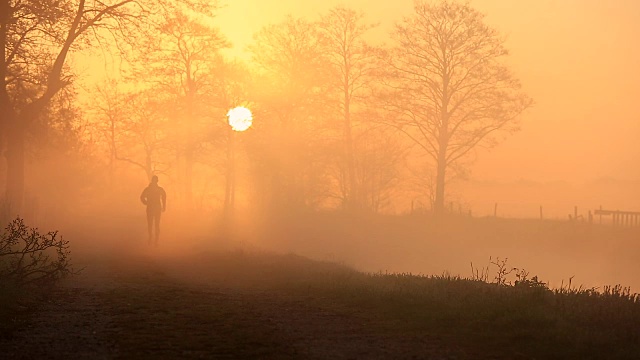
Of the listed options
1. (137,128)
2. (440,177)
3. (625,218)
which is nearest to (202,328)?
(440,177)

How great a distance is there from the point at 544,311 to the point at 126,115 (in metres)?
58.4

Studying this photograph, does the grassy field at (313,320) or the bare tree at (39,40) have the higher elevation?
the bare tree at (39,40)

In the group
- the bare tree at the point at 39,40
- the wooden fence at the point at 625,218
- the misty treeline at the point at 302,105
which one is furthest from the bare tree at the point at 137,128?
the wooden fence at the point at 625,218

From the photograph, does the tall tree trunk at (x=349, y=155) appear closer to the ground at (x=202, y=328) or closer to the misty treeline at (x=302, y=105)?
the misty treeline at (x=302, y=105)

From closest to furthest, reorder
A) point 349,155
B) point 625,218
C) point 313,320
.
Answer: point 313,320, point 625,218, point 349,155

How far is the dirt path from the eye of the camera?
888 cm

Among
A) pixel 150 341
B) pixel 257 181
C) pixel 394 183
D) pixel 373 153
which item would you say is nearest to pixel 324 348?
pixel 150 341

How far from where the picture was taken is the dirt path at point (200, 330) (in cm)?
888

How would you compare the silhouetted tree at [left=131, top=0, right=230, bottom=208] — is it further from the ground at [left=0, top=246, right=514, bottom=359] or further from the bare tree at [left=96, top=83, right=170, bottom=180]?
the ground at [left=0, top=246, right=514, bottom=359]

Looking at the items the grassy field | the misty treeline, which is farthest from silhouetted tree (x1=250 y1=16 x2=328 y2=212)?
the grassy field

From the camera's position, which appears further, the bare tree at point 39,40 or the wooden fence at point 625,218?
the wooden fence at point 625,218

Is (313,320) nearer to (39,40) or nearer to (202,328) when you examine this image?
(202,328)

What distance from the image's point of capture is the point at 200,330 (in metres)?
10.3

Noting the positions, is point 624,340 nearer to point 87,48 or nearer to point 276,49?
point 87,48
